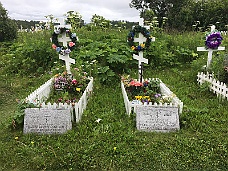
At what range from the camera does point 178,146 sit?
4402mm

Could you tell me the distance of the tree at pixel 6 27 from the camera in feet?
38.8

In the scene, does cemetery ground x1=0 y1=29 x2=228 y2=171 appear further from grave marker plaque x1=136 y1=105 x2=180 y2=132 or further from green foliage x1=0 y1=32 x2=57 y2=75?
green foliage x1=0 y1=32 x2=57 y2=75

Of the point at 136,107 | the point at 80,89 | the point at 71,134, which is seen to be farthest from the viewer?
the point at 80,89

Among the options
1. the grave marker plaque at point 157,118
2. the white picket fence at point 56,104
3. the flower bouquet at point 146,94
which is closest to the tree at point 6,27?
the white picket fence at point 56,104

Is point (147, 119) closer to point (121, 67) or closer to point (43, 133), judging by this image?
point (43, 133)

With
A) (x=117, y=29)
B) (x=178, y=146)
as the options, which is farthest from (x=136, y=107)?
(x=117, y=29)

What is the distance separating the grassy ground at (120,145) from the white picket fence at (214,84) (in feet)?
1.44

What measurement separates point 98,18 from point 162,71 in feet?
18.7

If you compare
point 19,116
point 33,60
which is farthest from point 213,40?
point 33,60

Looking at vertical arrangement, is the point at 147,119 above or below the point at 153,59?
below

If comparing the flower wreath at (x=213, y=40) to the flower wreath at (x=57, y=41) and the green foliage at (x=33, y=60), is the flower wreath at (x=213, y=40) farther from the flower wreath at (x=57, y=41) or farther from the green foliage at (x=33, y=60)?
the green foliage at (x=33, y=60)

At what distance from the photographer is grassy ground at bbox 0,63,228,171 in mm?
3996

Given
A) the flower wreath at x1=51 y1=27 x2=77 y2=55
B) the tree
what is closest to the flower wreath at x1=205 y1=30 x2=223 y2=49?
the flower wreath at x1=51 y1=27 x2=77 y2=55

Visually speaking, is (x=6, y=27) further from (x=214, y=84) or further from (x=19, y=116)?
(x=214, y=84)
